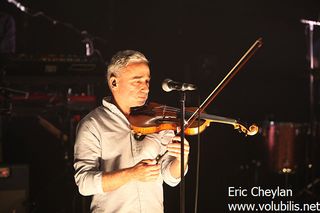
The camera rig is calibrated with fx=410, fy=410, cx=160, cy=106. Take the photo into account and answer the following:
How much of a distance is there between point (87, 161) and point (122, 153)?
223 millimetres

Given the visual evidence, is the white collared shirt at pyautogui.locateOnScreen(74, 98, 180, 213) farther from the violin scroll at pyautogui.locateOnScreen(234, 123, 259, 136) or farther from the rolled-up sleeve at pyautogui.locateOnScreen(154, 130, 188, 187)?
the violin scroll at pyautogui.locateOnScreen(234, 123, 259, 136)

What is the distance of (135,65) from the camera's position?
8.48 feet

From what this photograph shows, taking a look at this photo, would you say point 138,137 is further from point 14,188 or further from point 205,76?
point 205,76

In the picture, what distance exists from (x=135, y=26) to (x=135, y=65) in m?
3.49

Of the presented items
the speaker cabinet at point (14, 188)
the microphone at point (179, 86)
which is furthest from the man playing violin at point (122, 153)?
the speaker cabinet at point (14, 188)

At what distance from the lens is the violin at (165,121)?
2.54 m

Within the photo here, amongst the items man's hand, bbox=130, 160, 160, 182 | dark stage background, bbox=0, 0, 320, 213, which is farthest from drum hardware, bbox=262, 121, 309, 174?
man's hand, bbox=130, 160, 160, 182

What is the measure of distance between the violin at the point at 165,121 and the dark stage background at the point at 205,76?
1758mm

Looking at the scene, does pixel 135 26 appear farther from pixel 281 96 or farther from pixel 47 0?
pixel 281 96

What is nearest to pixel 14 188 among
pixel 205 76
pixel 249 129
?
pixel 249 129

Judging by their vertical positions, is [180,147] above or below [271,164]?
above

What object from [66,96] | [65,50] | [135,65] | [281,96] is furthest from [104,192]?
[281,96]

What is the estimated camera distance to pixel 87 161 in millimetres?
2383

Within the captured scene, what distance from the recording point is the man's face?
8.45 feet
